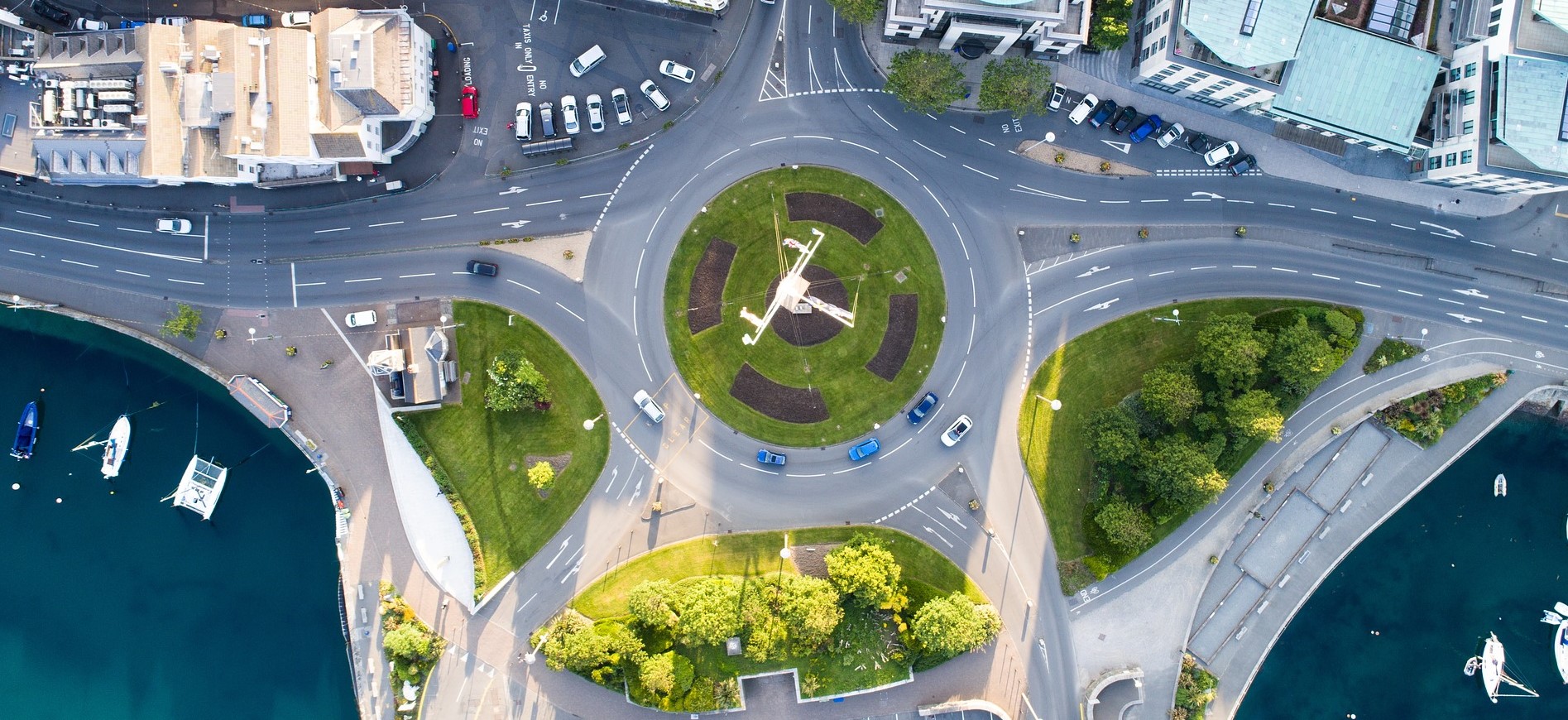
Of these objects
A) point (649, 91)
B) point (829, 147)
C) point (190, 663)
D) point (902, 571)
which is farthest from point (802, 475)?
point (190, 663)

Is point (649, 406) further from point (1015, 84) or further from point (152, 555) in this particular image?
point (152, 555)

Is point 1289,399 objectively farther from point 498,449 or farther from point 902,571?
point 498,449

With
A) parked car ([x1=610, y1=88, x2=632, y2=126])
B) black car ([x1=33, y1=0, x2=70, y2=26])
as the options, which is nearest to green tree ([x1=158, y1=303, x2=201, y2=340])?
black car ([x1=33, y1=0, x2=70, y2=26])

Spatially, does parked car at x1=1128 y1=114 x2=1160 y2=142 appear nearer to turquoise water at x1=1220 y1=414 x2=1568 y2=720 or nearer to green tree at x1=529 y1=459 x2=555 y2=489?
turquoise water at x1=1220 y1=414 x2=1568 y2=720

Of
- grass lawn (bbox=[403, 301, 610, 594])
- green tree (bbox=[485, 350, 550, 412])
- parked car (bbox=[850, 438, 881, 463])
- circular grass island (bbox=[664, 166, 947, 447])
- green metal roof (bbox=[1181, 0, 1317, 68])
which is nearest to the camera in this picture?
green metal roof (bbox=[1181, 0, 1317, 68])

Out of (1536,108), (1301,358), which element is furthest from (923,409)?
(1536,108)

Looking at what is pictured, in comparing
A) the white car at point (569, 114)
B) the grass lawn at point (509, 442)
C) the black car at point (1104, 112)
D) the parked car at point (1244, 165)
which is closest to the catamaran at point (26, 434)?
the grass lawn at point (509, 442)
